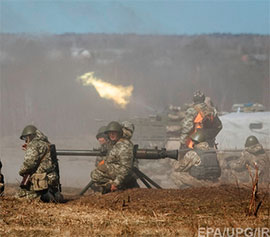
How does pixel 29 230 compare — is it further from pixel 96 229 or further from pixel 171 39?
pixel 171 39

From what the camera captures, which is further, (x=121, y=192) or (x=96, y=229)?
(x=121, y=192)

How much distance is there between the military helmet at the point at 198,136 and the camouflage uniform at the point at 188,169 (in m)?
0.25

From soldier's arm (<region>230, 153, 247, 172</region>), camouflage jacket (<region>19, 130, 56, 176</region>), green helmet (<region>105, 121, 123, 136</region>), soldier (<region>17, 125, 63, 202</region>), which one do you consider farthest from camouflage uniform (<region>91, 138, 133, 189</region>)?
soldier's arm (<region>230, 153, 247, 172</region>)

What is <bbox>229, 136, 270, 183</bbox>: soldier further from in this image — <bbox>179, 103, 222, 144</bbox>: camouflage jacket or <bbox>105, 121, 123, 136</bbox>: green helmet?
<bbox>105, 121, 123, 136</bbox>: green helmet

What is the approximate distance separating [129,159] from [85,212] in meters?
2.98

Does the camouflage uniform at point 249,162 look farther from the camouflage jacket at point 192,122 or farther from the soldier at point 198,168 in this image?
the soldier at point 198,168

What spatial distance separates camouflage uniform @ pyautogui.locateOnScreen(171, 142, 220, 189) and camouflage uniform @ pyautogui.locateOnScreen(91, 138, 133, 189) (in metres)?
3.24

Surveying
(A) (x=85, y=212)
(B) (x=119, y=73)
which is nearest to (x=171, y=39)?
(B) (x=119, y=73)

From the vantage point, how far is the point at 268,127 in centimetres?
2069

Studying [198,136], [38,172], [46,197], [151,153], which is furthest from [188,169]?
[38,172]

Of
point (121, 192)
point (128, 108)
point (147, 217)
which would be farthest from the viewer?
point (128, 108)

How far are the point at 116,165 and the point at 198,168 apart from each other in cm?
348

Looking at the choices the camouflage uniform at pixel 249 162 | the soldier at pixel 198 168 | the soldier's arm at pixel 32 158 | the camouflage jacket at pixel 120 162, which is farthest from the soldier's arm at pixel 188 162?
the soldier's arm at pixel 32 158

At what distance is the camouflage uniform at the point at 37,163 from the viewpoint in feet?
31.7
